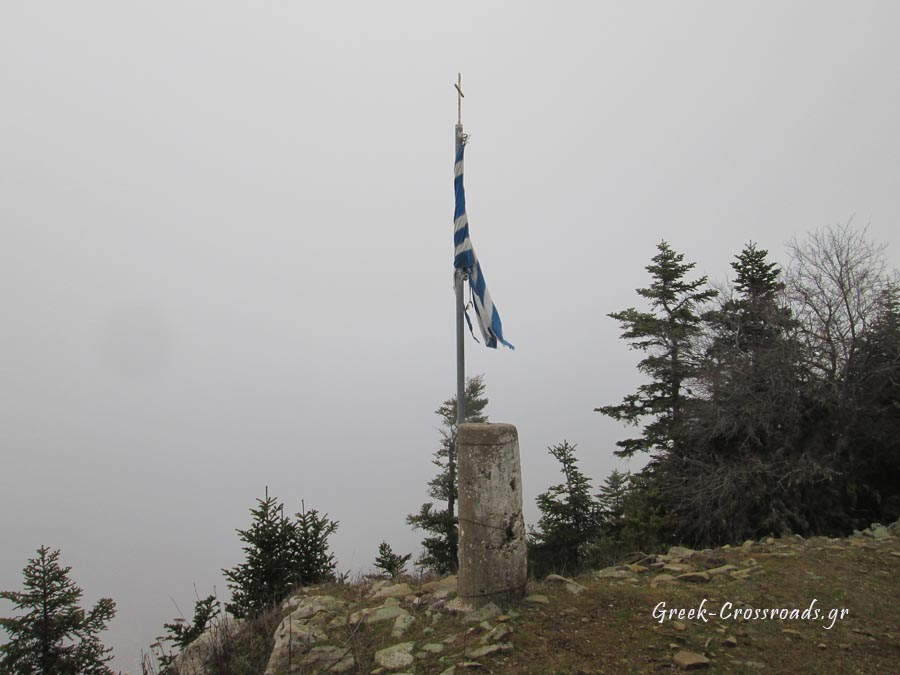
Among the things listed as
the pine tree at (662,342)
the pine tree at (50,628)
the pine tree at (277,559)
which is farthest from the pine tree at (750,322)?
the pine tree at (50,628)

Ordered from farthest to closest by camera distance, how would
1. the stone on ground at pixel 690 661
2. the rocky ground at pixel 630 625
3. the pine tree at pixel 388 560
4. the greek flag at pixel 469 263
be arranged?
the pine tree at pixel 388 560
the greek flag at pixel 469 263
the rocky ground at pixel 630 625
the stone on ground at pixel 690 661

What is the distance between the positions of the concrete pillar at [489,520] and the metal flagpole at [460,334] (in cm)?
50

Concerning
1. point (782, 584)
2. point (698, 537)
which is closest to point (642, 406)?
point (698, 537)

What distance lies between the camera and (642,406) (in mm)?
19078

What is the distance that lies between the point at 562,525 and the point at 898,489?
9174mm

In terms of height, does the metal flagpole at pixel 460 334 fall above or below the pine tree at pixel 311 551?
above

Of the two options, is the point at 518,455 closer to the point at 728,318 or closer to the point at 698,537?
the point at 698,537

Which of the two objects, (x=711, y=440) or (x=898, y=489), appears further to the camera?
(x=711, y=440)

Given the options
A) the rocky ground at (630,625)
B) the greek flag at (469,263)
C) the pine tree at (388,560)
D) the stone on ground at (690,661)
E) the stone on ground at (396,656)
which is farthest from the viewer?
the pine tree at (388,560)

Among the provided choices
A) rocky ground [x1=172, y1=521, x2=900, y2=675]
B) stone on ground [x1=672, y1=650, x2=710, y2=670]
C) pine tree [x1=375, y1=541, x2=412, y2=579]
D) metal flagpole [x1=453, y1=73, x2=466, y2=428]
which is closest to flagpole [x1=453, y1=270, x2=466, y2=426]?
metal flagpole [x1=453, y1=73, x2=466, y2=428]

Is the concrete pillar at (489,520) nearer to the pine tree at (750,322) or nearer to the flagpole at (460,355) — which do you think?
the flagpole at (460,355)

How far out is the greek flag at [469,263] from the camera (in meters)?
6.50

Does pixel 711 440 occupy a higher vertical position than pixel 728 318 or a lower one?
lower

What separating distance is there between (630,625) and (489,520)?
1810 mm
